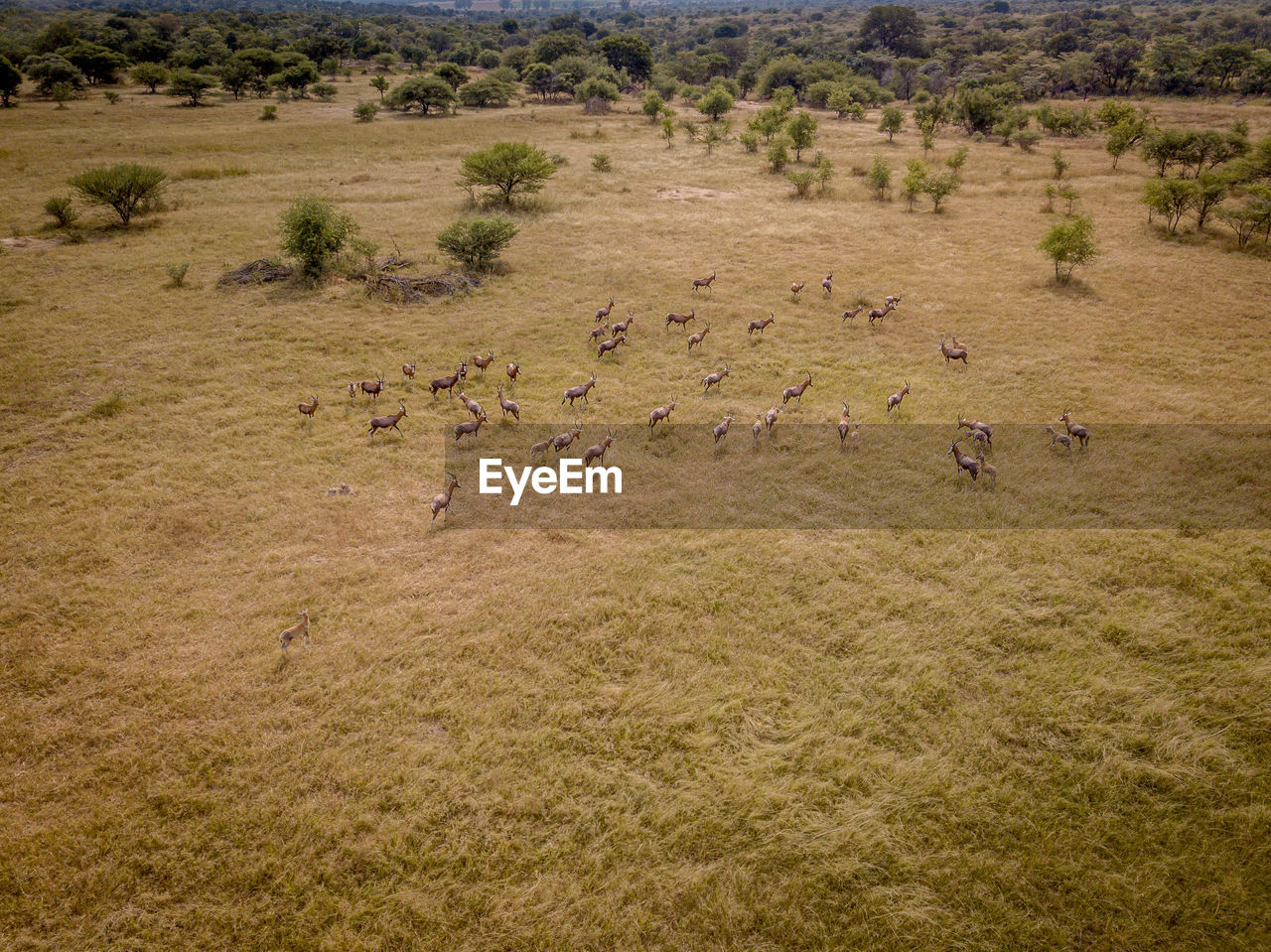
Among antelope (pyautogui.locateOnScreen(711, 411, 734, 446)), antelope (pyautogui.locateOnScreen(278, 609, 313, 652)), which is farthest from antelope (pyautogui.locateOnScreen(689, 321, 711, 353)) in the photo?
antelope (pyautogui.locateOnScreen(278, 609, 313, 652))

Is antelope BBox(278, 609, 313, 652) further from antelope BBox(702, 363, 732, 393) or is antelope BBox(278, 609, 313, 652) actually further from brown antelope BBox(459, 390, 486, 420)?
antelope BBox(702, 363, 732, 393)

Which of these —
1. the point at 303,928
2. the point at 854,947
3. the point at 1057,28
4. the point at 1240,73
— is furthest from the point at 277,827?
the point at 1057,28

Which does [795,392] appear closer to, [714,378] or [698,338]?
[714,378]

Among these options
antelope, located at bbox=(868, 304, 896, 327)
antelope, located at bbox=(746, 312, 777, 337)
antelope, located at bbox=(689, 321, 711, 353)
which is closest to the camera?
antelope, located at bbox=(689, 321, 711, 353)

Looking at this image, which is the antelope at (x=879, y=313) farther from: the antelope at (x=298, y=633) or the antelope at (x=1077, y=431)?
the antelope at (x=298, y=633)

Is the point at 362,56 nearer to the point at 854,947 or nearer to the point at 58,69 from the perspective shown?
the point at 58,69

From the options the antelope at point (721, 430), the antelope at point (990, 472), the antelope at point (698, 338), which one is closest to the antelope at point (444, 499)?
the antelope at point (721, 430)
